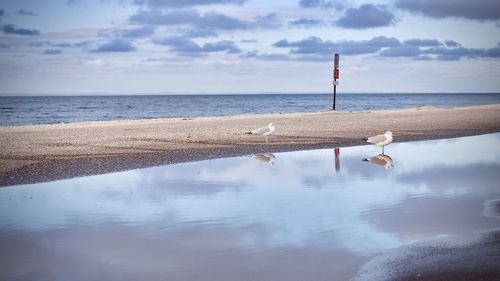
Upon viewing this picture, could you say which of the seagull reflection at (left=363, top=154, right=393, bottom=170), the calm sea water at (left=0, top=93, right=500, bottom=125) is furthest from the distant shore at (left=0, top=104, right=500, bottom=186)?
the calm sea water at (left=0, top=93, right=500, bottom=125)

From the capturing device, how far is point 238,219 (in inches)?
320

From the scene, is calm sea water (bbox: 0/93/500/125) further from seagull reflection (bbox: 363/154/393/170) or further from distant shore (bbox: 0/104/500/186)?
seagull reflection (bbox: 363/154/393/170)

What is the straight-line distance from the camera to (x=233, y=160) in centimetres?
1521

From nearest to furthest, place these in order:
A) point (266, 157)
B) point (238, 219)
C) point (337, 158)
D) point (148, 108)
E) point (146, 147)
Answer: point (238, 219) < point (337, 158) < point (266, 157) < point (146, 147) < point (148, 108)

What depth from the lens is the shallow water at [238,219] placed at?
20.0 ft

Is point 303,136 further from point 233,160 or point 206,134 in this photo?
point 233,160

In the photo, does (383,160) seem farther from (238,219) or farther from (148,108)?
(148,108)

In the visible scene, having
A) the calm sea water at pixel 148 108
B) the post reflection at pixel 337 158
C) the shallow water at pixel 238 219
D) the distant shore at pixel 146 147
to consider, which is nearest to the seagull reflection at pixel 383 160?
the shallow water at pixel 238 219

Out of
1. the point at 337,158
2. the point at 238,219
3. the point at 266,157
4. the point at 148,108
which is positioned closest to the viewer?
the point at 238,219

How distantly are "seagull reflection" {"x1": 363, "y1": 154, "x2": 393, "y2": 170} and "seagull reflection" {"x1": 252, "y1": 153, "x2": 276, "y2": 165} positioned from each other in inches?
104

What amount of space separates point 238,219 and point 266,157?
778 centimetres

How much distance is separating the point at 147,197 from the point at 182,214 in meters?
1.70

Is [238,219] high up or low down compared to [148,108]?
up

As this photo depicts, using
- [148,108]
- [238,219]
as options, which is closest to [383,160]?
[238,219]
